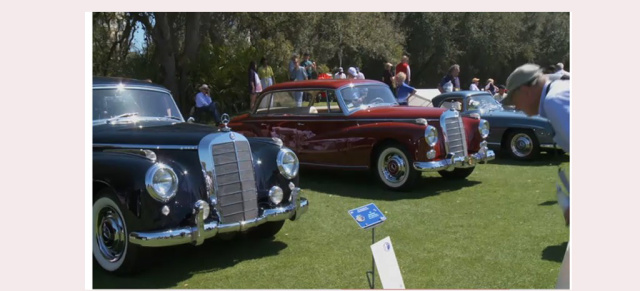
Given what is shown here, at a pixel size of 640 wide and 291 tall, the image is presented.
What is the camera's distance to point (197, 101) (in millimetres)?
9227

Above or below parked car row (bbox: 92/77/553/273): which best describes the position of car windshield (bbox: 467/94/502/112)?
above

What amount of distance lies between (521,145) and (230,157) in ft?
23.6

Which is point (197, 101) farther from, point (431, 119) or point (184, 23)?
point (431, 119)

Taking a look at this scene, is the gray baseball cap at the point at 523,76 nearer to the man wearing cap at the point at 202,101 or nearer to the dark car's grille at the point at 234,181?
the dark car's grille at the point at 234,181

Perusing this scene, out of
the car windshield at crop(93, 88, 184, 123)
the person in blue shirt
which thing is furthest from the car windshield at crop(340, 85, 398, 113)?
the car windshield at crop(93, 88, 184, 123)

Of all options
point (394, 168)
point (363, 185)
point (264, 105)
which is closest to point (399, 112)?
point (394, 168)

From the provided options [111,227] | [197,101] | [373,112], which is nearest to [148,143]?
[111,227]

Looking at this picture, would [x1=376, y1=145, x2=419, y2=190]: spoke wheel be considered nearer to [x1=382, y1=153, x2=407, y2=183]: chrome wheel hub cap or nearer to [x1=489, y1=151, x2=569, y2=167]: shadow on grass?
[x1=382, y1=153, x2=407, y2=183]: chrome wheel hub cap

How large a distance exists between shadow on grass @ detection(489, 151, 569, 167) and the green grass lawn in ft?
8.30

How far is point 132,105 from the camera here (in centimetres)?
535

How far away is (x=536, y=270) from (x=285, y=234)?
2.37m

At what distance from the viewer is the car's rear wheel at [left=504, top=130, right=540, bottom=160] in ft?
33.0

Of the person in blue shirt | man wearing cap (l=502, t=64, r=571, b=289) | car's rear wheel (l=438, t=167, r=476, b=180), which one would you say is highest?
the person in blue shirt

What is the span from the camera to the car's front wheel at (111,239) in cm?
421
